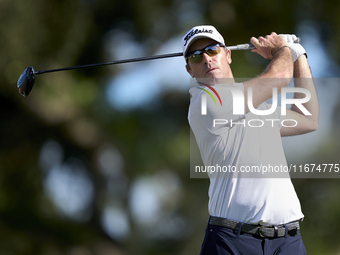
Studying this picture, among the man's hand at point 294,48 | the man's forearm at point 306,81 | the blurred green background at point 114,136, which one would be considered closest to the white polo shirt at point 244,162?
the man's forearm at point 306,81

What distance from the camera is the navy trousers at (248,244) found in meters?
2.59

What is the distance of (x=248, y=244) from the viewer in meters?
2.59

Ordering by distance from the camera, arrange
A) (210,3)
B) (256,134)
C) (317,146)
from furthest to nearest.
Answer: (210,3) → (317,146) → (256,134)

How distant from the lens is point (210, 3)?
964 centimetres

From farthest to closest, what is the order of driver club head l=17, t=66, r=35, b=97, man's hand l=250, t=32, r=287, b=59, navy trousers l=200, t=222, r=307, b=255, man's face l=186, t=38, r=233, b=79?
driver club head l=17, t=66, r=35, b=97 < man's face l=186, t=38, r=233, b=79 < man's hand l=250, t=32, r=287, b=59 < navy trousers l=200, t=222, r=307, b=255

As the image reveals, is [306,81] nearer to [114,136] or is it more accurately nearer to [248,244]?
[248,244]

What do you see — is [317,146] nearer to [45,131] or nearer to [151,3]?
[151,3]

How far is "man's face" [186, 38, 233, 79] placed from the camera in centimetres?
302

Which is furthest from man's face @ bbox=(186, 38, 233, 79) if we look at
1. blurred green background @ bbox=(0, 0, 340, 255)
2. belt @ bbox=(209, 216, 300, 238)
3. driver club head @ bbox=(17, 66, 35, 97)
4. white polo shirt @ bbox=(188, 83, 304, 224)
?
blurred green background @ bbox=(0, 0, 340, 255)

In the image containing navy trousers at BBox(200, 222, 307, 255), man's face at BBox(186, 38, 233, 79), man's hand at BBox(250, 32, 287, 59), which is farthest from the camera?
man's face at BBox(186, 38, 233, 79)

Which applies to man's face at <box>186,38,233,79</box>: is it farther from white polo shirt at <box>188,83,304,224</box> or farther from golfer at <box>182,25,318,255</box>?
white polo shirt at <box>188,83,304,224</box>

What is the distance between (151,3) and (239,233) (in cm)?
780

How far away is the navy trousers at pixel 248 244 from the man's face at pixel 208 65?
0.88m

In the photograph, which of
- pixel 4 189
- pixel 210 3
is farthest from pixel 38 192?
pixel 210 3
